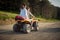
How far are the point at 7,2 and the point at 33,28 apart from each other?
11.3 feet

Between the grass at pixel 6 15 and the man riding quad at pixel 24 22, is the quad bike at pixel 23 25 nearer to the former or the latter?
the man riding quad at pixel 24 22

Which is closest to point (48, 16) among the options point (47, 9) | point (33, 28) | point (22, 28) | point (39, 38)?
point (47, 9)

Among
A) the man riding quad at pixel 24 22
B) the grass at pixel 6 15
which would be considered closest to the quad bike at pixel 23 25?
the man riding quad at pixel 24 22

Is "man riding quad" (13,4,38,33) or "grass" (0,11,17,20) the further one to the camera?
"grass" (0,11,17,20)

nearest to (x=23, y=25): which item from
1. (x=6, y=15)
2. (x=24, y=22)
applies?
(x=24, y=22)

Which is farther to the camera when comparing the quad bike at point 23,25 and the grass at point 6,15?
the grass at point 6,15

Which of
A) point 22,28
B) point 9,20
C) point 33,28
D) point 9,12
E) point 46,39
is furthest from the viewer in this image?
Result: point 9,12

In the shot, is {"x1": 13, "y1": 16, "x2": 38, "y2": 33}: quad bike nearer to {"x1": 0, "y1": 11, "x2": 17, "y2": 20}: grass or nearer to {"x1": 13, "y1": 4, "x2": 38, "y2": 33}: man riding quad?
{"x1": 13, "y1": 4, "x2": 38, "y2": 33}: man riding quad

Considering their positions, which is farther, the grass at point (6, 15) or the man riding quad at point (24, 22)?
the grass at point (6, 15)

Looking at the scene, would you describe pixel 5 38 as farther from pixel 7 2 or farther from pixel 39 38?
pixel 7 2

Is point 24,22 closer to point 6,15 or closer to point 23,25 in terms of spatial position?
point 23,25

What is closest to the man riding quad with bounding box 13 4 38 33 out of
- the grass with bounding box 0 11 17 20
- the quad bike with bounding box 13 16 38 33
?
the quad bike with bounding box 13 16 38 33

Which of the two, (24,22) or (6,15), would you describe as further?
(6,15)

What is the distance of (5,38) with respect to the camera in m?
5.19
